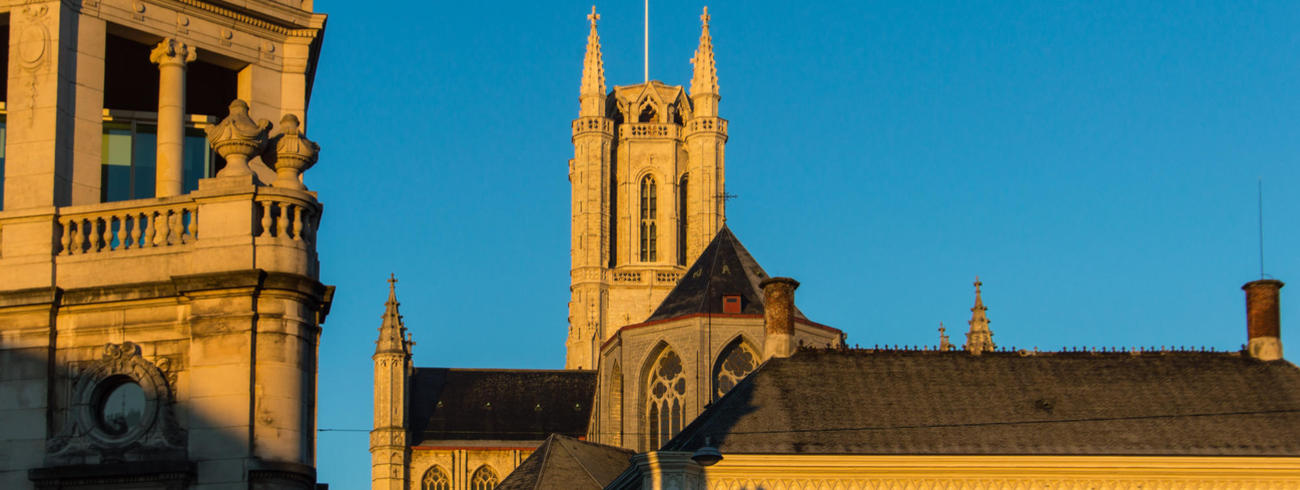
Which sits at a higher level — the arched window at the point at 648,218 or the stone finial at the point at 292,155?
the arched window at the point at 648,218

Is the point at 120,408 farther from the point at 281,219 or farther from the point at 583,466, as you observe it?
the point at 583,466

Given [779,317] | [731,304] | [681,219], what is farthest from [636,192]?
[779,317]

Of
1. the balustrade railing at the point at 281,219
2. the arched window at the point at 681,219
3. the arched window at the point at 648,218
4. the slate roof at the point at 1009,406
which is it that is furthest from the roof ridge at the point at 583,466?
the arched window at the point at 648,218

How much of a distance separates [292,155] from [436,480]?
7380 cm

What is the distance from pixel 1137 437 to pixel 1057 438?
179 cm

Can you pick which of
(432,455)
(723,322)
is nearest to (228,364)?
(723,322)

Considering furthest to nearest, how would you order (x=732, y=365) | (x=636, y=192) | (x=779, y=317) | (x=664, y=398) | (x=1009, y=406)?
(x=636, y=192) → (x=664, y=398) → (x=732, y=365) → (x=779, y=317) → (x=1009, y=406)

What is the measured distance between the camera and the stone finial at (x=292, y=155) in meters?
16.7

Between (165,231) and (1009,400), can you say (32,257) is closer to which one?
(165,231)

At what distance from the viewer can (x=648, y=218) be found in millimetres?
113375

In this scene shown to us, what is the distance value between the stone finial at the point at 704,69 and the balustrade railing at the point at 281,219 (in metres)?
98.2

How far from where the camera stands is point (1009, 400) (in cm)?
4662

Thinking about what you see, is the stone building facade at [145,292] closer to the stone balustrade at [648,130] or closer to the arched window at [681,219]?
the arched window at [681,219]

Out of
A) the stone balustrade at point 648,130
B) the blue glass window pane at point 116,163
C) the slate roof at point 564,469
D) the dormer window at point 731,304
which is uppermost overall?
the stone balustrade at point 648,130
